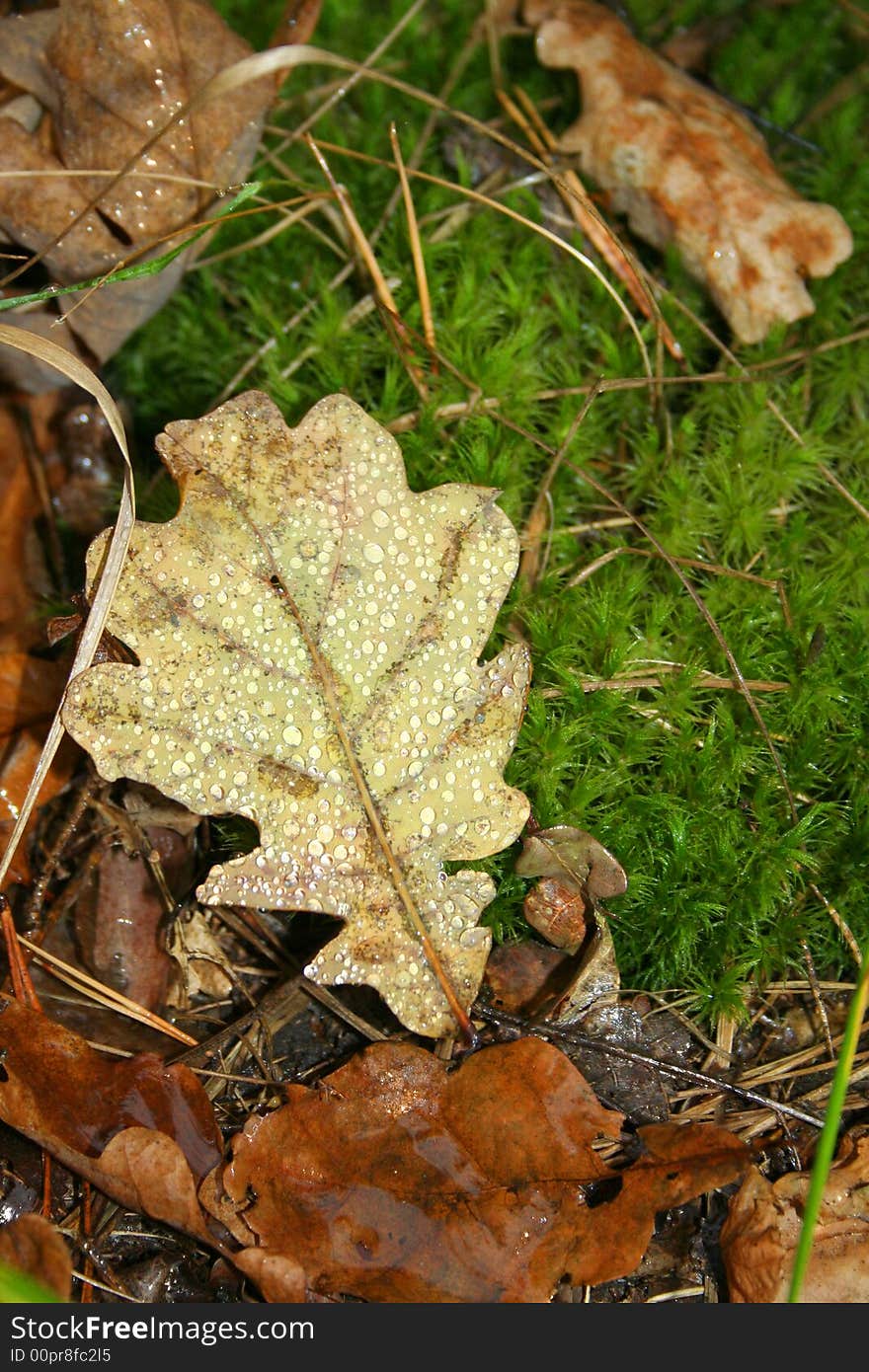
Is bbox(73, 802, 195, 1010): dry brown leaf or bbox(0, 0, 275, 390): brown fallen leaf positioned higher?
bbox(0, 0, 275, 390): brown fallen leaf

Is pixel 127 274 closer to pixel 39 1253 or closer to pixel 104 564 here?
pixel 104 564

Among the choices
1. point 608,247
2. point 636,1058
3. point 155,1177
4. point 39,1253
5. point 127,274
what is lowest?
point 636,1058

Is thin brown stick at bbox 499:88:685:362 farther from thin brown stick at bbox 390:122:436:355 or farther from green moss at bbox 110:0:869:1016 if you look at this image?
thin brown stick at bbox 390:122:436:355

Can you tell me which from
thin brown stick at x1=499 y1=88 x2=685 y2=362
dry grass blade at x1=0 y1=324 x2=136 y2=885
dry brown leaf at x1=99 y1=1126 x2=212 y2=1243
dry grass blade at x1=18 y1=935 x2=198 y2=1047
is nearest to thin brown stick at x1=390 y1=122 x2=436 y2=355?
thin brown stick at x1=499 y1=88 x2=685 y2=362

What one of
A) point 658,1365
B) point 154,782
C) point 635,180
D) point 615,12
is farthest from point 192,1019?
point 615,12

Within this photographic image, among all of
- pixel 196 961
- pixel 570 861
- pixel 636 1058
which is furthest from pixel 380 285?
pixel 636 1058

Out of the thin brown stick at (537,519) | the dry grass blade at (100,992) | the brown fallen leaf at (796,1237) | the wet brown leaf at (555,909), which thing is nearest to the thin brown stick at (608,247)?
the thin brown stick at (537,519)
